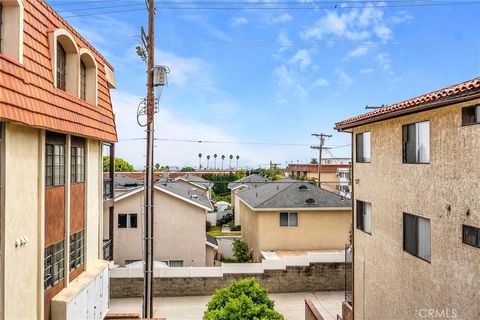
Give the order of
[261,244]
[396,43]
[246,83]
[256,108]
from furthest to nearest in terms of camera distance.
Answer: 1. [256,108]
2. [246,83]
3. [261,244]
4. [396,43]

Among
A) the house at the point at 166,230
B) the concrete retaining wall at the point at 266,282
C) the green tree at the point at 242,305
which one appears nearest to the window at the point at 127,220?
the house at the point at 166,230

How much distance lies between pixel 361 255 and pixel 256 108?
20.4 m

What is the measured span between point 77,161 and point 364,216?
8.91m

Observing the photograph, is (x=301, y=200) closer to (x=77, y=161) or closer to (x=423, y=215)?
(x=423, y=215)

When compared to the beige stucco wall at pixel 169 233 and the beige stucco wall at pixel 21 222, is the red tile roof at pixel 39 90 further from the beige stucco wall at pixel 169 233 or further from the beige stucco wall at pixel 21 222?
the beige stucco wall at pixel 169 233

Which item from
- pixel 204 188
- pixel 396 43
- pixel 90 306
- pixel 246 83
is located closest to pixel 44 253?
pixel 90 306

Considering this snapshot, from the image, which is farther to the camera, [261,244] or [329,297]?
[261,244]

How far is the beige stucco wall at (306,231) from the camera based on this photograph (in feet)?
64.6

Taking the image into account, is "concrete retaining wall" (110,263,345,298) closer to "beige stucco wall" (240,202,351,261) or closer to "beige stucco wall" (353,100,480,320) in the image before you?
"beige stucco wall" (240,202,351,261)

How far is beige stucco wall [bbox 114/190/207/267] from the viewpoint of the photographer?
63.1 feet

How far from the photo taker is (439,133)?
285 inches

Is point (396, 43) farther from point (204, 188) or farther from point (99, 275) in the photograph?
point (204, 188)

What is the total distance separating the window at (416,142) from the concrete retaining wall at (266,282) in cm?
992

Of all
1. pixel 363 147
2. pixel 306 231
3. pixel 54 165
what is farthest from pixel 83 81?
pixel 306 231
